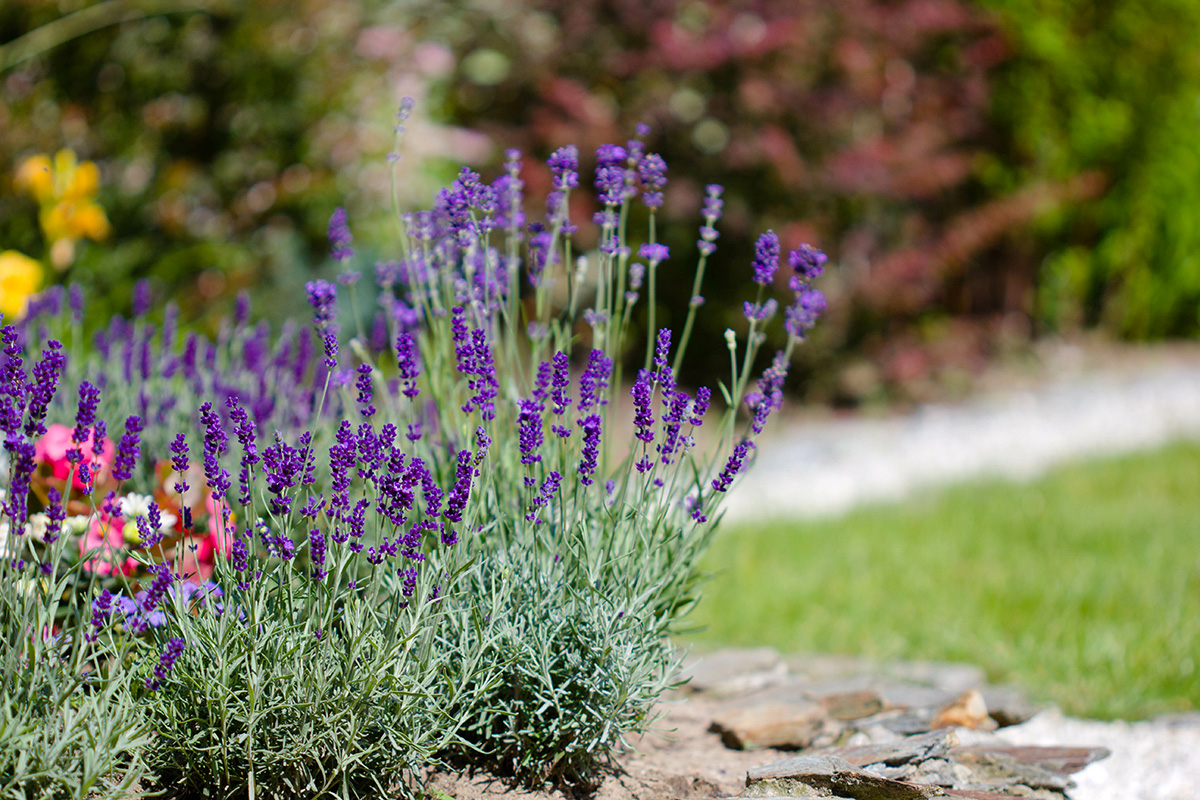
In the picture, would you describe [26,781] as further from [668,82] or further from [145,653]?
[668,82]

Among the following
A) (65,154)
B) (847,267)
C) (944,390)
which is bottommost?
(944,390)

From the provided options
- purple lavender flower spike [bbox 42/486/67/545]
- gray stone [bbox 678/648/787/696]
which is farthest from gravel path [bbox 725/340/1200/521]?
purple lavender flower spike [bbox 42/486/67/545]

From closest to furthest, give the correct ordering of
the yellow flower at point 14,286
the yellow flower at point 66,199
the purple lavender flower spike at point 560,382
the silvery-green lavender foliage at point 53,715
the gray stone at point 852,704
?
the silvery-green lavender foliage at point 53,715 < the purple lavender flower spike at point 560,382 < the gray stone at point 852,704 < the yellow flower at point 14,286 < the yellow flower at point 66,199

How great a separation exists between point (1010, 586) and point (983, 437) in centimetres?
268

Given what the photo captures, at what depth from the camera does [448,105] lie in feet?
24.1

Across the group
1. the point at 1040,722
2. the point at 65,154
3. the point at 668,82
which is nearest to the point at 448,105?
the point at 668,82

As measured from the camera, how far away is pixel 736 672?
2498 mm

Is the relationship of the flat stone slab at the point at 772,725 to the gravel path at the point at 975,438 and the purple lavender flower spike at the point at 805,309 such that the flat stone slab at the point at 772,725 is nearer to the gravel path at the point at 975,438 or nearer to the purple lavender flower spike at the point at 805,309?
the purple lavender flower spike at the point at 805,309

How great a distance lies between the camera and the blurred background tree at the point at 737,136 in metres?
5.39

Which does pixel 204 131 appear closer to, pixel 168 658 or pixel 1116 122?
pixel 168 658

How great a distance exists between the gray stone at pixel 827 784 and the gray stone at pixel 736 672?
27.7 inches

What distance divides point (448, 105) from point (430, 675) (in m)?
6.53

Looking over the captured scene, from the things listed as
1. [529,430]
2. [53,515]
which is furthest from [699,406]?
[53,515]

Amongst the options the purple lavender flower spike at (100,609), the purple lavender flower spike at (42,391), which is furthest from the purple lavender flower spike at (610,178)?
the purple lavender flower spike at (100,609)
